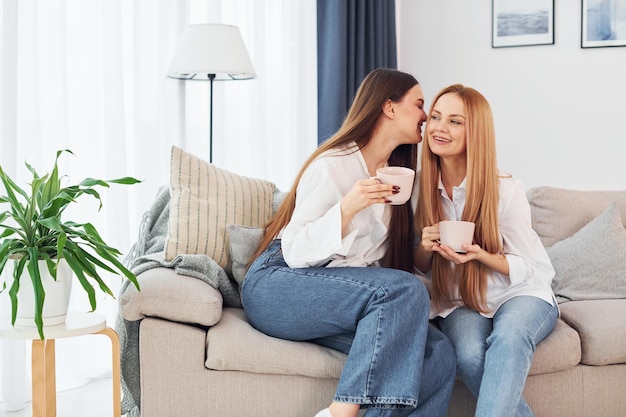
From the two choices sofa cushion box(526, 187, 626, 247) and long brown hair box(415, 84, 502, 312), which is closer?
long brown hair box(415, 84, 502, 312)

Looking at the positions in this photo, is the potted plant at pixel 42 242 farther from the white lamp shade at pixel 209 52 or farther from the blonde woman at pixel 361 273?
the white lamp shade at pixel 209 52

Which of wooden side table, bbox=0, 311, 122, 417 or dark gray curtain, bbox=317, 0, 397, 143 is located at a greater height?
dark gray curtain, bbox=317, 0, 397, 143

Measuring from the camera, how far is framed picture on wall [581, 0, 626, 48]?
3939 mm

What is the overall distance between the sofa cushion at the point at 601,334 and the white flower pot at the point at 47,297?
1466 millimetres

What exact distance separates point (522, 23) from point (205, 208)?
2510 mm

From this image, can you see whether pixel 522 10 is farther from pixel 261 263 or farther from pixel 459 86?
pixel 261 263

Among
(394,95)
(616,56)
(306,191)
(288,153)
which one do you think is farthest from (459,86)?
(616,56)

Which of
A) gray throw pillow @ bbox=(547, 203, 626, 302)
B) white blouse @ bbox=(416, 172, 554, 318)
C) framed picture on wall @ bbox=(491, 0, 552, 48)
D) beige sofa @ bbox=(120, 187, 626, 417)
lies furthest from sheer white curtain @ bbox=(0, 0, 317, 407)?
gray throw pillow @ bbox=(547, 203, 626, 302)

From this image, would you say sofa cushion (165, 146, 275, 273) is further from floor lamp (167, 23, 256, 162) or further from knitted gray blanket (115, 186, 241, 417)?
floor lamp (167, 23, 256, 162)

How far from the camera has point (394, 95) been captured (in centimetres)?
221

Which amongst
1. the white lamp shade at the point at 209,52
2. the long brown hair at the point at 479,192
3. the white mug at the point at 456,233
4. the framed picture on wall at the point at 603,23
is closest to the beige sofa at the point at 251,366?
the long brown hair at the point at 479,192

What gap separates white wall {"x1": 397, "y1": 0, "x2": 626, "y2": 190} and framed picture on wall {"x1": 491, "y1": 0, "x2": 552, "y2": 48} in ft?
0.12

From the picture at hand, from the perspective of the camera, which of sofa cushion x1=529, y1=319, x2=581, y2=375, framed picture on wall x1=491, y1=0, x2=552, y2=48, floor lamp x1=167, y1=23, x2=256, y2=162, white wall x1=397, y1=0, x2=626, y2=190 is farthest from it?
framed picture on wall x1=491, y1=0, x2=552, y2=48

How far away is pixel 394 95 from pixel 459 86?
193mm
